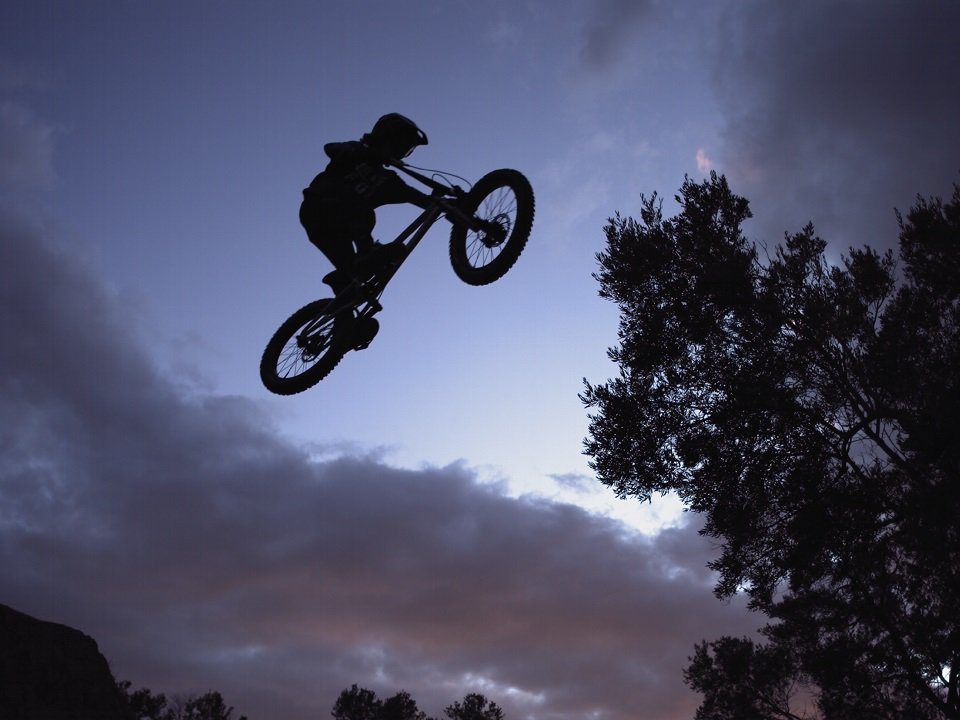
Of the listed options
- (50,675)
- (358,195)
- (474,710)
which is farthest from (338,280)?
(474,710)

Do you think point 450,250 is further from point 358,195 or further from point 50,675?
point 50,675

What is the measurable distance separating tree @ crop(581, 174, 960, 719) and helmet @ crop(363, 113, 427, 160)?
9969 mm

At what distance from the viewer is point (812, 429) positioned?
14.4 meters

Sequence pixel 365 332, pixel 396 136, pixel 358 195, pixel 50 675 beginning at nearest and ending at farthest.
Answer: pixel 396 136 < pixel 358 195 < pixel 365 332 < pixel 50 675

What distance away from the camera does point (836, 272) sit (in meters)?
16.3

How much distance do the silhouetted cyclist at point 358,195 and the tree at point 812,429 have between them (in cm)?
956

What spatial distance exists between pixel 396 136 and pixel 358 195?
732mm

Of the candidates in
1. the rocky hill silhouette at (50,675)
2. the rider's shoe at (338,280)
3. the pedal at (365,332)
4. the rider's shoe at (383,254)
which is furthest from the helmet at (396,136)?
the rocky hill silhouette at (50,675)

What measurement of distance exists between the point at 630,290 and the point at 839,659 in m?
8.81

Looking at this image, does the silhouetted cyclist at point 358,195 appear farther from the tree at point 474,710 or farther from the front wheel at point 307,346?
the tree at point 474,710

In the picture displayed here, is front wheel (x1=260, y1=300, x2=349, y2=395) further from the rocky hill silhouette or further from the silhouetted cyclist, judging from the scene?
the rocky hill silhouette

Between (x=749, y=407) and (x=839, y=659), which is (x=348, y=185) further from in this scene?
(x=839, y=659)

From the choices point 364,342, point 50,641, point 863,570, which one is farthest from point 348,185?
point 863,570

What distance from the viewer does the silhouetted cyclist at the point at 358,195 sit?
7.20 m
